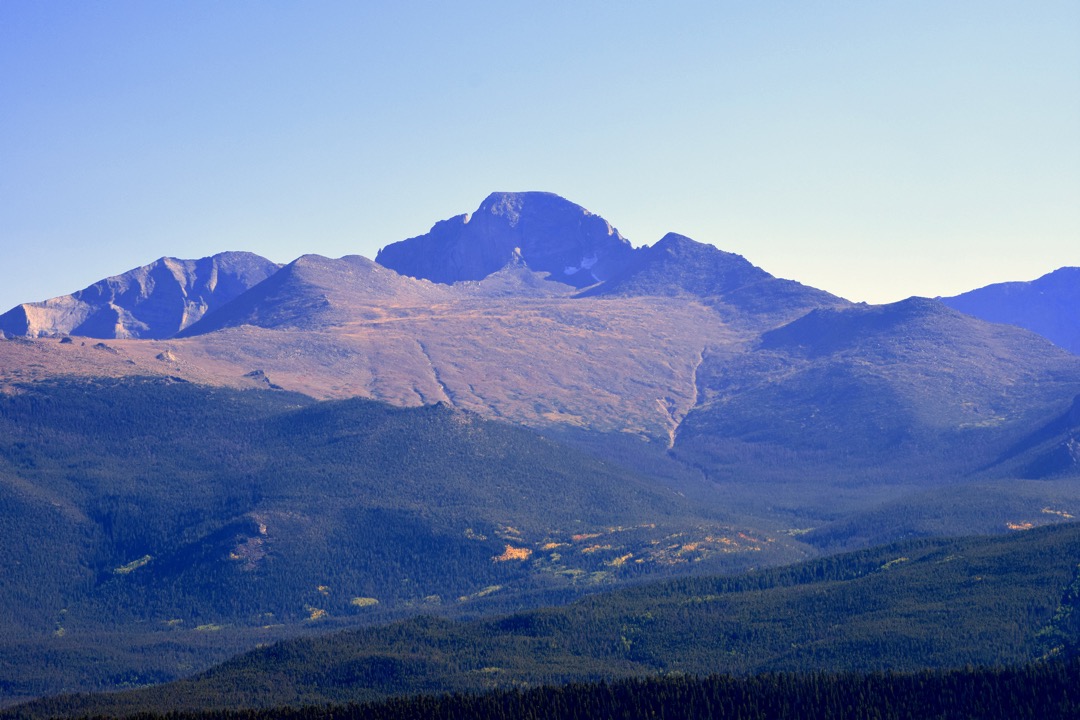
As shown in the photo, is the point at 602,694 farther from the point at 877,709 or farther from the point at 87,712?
the point at 87,712

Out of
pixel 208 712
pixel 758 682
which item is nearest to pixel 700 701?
pixel 758 682

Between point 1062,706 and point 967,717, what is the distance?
30.4 feet

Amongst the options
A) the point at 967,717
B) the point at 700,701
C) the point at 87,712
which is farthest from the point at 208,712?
the point at 967,717

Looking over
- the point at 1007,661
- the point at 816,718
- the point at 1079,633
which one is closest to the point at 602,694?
the point at 816,718

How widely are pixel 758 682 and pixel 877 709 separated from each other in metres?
17.3

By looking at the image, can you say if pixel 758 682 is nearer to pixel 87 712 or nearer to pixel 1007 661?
pixel 1007 661

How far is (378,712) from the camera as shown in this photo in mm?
167250

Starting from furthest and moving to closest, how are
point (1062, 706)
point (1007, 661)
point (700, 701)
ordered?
point (1007, 661)
point (700, 701)
point (1062, 706)

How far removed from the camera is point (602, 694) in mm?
170250

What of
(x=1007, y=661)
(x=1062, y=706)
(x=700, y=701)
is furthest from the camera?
(x=1007, y=661)

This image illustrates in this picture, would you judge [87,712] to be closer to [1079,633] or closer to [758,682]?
[758,682]

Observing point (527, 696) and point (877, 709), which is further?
point (527, 696)

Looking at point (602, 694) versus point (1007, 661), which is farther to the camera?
point (1007, 661)

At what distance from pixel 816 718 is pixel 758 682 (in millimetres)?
13892
